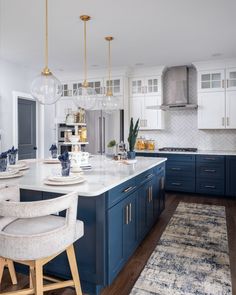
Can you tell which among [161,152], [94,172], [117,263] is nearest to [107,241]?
[117,263]

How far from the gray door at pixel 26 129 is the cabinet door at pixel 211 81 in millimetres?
3788

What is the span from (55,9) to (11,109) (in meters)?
2.86


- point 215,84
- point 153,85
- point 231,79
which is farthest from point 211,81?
point 153,85

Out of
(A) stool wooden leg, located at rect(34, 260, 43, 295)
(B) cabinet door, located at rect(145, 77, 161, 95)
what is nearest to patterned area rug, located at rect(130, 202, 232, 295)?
(A) stool wooden leg, located at rect(34, 260, 43, 295)

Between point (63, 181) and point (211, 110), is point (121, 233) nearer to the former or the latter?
point (63, 181)

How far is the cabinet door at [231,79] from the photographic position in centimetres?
510

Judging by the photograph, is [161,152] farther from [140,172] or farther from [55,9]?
[55,9]

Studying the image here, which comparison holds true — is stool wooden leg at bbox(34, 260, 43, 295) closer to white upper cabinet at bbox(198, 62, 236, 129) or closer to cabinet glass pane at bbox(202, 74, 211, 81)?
white upper cabinet at bbox(198, 62, 236, 129)

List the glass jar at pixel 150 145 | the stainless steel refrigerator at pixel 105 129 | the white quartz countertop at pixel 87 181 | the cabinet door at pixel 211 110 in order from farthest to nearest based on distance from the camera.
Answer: the glass jar at pixel 150 145 < the stainless steel refrigerator at pixel 105 129 < the cabinet door at pixel 211 110 < the white quartz countertop at pixel 87 181

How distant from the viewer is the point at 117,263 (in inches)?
86.0

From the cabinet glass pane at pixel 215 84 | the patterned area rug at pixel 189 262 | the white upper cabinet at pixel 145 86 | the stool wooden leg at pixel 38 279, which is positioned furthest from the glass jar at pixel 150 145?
the stool wooden leg at pixel 38 279

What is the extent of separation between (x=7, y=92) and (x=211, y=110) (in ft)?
13.7

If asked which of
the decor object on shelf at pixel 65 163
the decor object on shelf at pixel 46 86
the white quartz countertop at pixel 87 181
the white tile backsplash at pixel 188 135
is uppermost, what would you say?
the decor object on shelf at pixel 46 86

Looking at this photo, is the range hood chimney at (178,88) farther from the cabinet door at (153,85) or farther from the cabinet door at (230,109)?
the cabinet door at (230,109)
